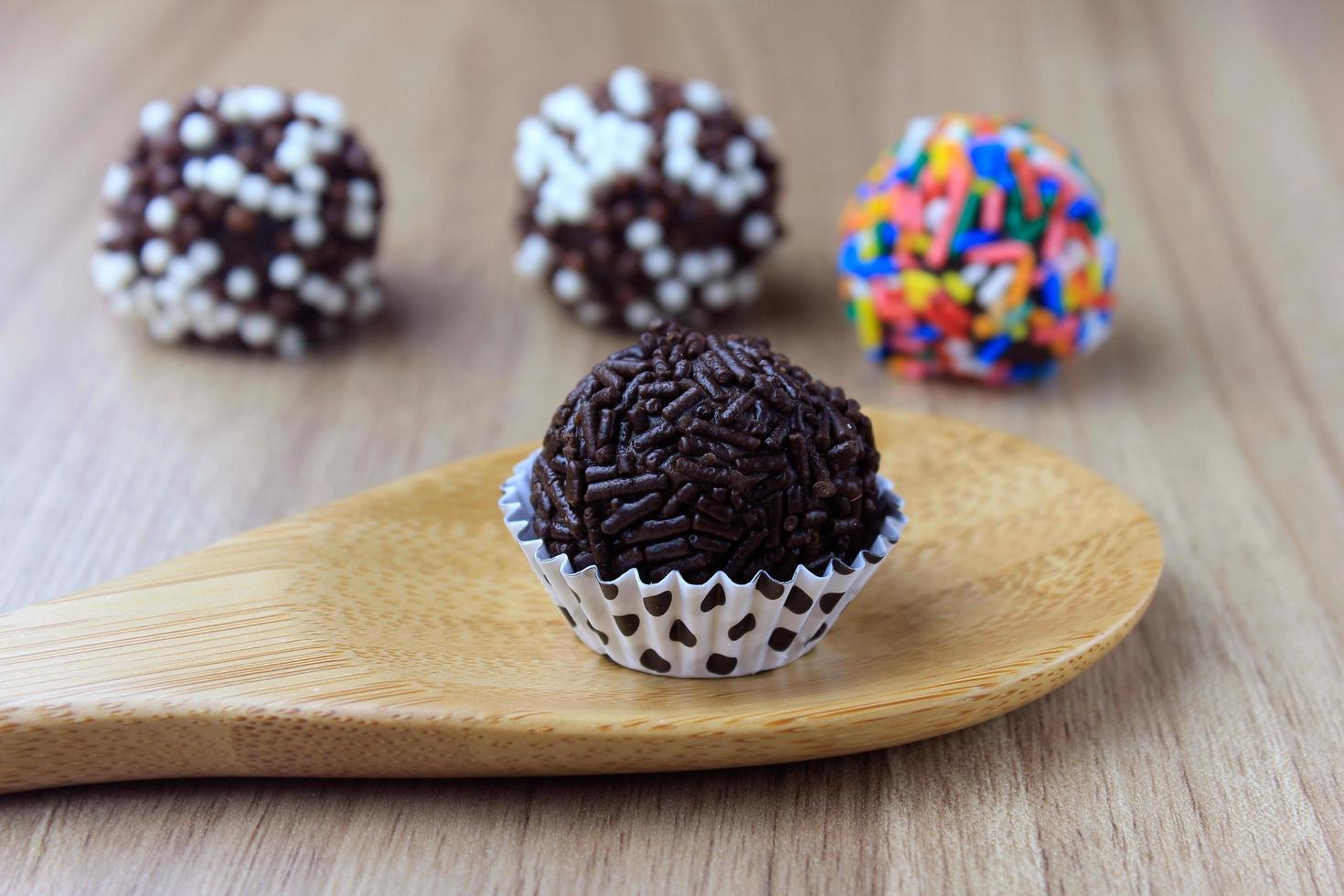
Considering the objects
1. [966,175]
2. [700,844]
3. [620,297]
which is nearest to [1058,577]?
[700,844]

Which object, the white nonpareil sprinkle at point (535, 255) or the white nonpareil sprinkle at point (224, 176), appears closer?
the white nonpareil sprinkle at point (224, 176)

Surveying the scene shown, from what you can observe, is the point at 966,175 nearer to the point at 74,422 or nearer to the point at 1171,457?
the point at 1171,457

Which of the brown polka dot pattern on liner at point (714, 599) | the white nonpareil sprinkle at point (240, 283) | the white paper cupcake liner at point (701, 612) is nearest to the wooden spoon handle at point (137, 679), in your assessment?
the white paper cupcake liner at point (701, 612)

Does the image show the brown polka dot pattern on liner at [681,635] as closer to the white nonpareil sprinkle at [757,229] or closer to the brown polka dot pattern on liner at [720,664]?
the brown polka dot pattern on liner at [720,664]

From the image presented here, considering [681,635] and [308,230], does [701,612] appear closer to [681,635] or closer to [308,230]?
[681,635]

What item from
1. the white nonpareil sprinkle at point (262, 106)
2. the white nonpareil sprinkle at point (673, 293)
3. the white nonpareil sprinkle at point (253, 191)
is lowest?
the white nonpareil sprinkle at point (673, 293)

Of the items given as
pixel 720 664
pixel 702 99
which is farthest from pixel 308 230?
pixel 720 664

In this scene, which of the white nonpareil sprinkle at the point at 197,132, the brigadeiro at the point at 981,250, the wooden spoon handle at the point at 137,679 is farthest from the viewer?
the white nonpareil sprinkle at the point at 197,132
